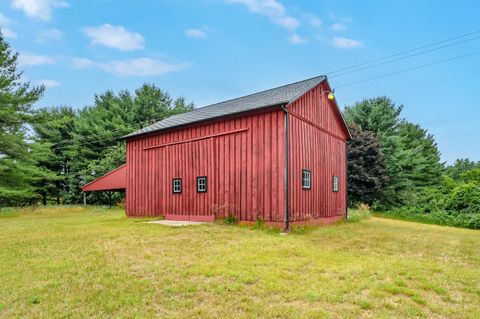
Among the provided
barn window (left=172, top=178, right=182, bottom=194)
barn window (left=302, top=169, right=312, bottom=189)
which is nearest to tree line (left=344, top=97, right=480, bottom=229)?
barn window (left=302, top=169, right=312, bottom=189)

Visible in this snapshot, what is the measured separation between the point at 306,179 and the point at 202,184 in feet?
12.8

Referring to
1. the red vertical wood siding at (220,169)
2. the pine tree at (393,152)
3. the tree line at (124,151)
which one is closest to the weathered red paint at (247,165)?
the red vertical wood siding at (220,169)

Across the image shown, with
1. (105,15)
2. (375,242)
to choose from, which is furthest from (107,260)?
(105,15)

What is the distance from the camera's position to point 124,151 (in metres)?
27.8

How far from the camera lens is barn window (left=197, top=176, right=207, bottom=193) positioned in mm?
11594

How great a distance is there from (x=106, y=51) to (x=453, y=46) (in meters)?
18.1

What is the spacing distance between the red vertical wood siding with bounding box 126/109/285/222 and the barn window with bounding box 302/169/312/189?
4.92ft

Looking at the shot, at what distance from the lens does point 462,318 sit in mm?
3363

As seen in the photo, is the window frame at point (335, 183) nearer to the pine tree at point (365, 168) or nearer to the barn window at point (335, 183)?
the barn window at point (335, 183)

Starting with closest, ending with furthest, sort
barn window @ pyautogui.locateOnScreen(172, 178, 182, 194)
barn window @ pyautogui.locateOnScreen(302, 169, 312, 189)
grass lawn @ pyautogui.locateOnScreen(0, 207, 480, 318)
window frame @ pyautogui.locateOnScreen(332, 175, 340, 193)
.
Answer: grass lawn @ pyautogui.locateOnScreen(0, 207, 480, 318)
barn window @ pyautogui.locateOnScreen(302, 169, 312, 189)
barn window @ pyautogui.locateOnScreen(172, 178, 182, 194)
window frame @ pyautogui.locateOnScreen(332, 175, 340, 193)

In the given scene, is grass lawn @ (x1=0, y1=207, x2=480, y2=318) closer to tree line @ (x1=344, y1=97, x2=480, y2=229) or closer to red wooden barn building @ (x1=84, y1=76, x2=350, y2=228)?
red wooden barn building @ (x1=84, y1=76, x2=350, y2=228)

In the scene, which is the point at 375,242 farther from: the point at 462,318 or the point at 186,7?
the point at 186,7

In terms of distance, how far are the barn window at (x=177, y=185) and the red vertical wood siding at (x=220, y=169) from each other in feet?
0.57

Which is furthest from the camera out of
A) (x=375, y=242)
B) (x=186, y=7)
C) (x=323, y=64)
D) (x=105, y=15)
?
(x=323, y=64)
